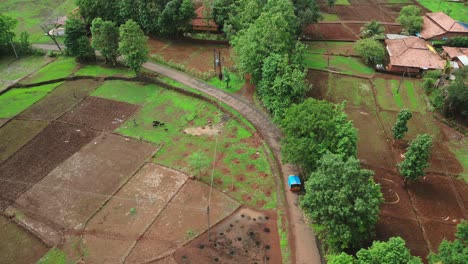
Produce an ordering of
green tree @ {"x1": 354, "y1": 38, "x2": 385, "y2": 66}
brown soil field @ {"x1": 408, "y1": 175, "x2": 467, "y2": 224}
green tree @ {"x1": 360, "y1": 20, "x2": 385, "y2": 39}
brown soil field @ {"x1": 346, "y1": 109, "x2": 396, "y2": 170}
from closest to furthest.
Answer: brown soil field @ {"x1": 408, "y1": 175, "x2": 467, "y2": 224} → brown soil field @ {"x1": 346, "y1": 109, "x2": 396, "y2": 170} → green tree @ {"x1": 354, "y1": 38, "x2": 385, "y2": 66} → green tree @ {"x1": 360, "y1": 20, "x2": 385, "y2": 39}

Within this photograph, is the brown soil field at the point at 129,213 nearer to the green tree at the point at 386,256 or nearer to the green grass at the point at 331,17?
the green tree at the point at 386,256

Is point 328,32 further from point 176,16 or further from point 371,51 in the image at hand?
point 176,16

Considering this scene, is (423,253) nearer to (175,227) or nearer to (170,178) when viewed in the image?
(175,227)

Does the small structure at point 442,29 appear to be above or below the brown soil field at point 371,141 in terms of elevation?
above

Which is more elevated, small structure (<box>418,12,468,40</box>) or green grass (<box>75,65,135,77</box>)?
small structure (<box>418,12,468,40</box>)

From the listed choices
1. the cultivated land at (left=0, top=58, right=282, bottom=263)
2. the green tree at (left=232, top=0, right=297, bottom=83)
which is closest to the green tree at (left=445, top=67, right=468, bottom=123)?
the green tree at (left=232, top=0, right=297, bottom=83)

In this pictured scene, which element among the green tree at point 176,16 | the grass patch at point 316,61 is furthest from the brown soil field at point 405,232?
the green tree at point 176,16

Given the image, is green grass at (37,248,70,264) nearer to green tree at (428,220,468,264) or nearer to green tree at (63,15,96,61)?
green tree at (428,220,468,264)
